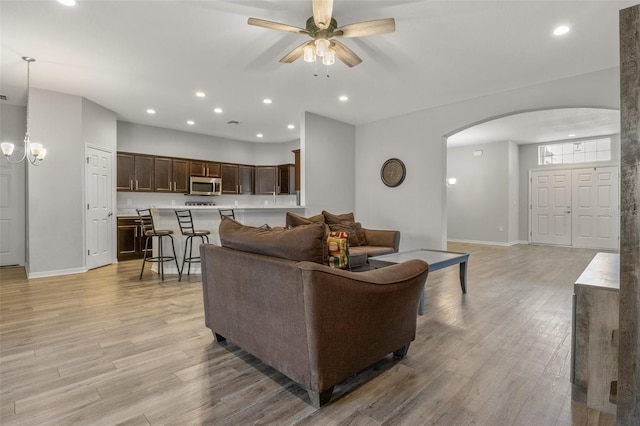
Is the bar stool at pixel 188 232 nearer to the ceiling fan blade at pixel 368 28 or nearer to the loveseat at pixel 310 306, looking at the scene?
the loveseat at pixel 310 306

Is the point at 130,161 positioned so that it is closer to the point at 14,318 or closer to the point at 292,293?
the point at 14,318

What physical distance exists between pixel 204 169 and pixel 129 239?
7.46ft

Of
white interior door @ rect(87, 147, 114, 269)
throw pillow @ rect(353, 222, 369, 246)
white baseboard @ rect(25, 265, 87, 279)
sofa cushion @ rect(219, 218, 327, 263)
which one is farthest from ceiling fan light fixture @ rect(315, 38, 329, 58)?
white baseboard @ rect(25, 265, 87, 279)

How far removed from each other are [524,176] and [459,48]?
6.96 meters

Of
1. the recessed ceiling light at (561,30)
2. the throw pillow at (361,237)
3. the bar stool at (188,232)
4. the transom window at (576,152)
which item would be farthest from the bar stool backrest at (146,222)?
the transom window at (576,152)

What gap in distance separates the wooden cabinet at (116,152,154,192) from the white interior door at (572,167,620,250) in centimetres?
1023

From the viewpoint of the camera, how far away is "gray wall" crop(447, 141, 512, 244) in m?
8.40

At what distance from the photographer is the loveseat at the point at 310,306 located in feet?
5.34

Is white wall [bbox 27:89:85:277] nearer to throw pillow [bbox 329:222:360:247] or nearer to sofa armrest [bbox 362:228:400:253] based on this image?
throw pillow [bbox 329:222:360:247]

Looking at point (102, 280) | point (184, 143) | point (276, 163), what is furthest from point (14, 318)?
point (276, 163)

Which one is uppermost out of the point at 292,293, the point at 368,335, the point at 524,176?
the point at 524,176

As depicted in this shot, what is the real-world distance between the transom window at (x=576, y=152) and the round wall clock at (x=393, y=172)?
526 centimetres

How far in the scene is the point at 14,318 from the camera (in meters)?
3.02

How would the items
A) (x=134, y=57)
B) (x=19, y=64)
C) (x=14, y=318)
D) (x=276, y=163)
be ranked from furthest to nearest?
(x=276, y=163), (x=19, y=64), (x=134, y=57), (x=14, y=318)
